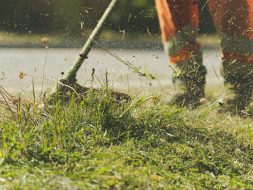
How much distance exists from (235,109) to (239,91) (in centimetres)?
15

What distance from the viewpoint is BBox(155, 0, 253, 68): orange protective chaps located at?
4.25m

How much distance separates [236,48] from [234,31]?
109 mm

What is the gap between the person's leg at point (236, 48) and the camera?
4258 millimetres

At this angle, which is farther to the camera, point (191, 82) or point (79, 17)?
point (79, 17)

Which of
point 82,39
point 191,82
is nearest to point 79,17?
point 82,39

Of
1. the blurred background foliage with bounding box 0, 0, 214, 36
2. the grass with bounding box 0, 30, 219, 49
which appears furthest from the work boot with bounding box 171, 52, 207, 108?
the blurred background foliage with bounding box 0, 0, 214, 36

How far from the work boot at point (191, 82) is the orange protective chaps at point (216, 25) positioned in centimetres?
6

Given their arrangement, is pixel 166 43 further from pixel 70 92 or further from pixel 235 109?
→ pixel 70 92

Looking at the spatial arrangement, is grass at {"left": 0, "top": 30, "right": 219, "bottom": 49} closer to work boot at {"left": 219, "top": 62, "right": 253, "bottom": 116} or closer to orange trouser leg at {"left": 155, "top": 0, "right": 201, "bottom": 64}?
orange trouser leg at {"left": 155, "top": 0, "right": 201, "bottom": 64}

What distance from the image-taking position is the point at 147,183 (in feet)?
8.90

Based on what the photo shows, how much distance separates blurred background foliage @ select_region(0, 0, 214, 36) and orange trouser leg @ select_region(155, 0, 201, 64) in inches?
4.3

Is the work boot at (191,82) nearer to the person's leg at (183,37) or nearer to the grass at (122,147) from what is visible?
the person's leg at (183,37)

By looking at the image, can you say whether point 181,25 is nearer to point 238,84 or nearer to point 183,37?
point 183,37

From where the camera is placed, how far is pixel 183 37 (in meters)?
4.40
